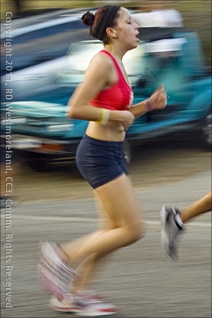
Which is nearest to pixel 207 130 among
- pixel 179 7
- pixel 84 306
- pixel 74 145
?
pixel 74 145

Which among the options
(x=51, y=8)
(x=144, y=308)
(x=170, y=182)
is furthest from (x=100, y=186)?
A: (x=51, y=8)

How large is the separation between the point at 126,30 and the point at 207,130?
19.2 feet

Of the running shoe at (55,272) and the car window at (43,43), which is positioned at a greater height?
the car window at (43,43)

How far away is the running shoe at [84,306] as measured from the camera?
534 cm

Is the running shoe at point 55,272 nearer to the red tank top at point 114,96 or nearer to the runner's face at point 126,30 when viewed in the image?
the red tank top at point 114,96

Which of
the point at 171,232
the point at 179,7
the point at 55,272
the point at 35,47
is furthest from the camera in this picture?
the point at 179,7

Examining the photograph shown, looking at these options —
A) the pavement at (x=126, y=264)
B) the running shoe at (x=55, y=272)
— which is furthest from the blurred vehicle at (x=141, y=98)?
the running shoe at (x=55, y=272)

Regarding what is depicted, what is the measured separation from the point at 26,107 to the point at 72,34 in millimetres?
1229

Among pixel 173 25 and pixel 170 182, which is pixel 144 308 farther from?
pixel 173 25

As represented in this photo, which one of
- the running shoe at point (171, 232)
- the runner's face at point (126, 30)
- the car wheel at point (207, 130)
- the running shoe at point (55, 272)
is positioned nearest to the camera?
the runner's face at point (126, 30)

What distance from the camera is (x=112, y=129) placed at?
16.6ft

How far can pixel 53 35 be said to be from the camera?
10.5 meters

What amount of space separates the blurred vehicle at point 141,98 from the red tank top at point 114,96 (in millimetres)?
4552

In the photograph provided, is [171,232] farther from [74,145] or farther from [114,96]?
[74,145]
